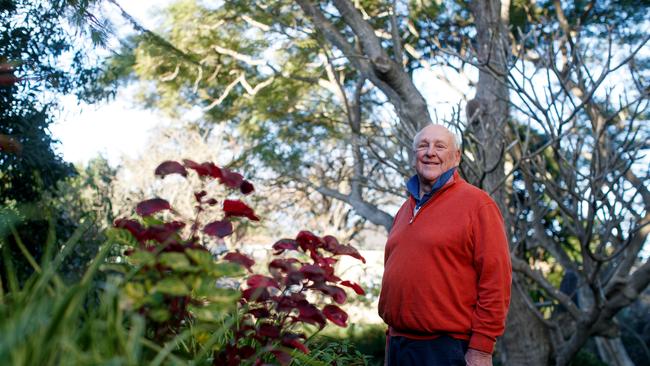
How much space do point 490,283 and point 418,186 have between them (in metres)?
0.66

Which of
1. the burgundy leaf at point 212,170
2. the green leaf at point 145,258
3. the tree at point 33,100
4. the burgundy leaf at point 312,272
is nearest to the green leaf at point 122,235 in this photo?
the green leaf at point 145,258

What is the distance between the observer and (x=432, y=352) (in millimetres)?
3301

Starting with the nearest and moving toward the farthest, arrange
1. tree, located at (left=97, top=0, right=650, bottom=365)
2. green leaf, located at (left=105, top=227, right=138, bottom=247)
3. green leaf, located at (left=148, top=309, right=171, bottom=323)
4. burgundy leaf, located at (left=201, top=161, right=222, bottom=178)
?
green leaf, located at (left=148, top=309, right=171, bottom=323)
green leaf, located at (left=105, top=227, right=138, bottom=247)
burgundy leaf, located at (left=201, top=161, right=222, bottom=178)
tree, located at (left=97, top=0, right=650, bottom=365)

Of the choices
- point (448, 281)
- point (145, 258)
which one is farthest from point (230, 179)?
point (448, 281)

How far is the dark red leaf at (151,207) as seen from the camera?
2316 millimetres

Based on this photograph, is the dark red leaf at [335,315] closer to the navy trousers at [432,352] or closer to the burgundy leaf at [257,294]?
the burgundy leaf at [257,294]

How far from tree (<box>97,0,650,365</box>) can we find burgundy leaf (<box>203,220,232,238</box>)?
4493mm

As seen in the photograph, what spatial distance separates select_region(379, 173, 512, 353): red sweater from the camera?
10.6 feet

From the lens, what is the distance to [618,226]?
7.27m

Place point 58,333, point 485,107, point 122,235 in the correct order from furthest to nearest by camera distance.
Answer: point 485,107 → point 122,235 → point 58,333

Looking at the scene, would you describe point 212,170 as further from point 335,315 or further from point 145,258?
point 335,315

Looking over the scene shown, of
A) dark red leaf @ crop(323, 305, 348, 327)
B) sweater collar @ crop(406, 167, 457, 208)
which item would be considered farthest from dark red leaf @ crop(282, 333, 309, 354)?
sweater collar @ crop(406, 167, 457, 208)

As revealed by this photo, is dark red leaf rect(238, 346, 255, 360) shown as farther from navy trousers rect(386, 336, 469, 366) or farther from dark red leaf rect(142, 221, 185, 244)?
navy trousers rect(386, 336, 469, 366)

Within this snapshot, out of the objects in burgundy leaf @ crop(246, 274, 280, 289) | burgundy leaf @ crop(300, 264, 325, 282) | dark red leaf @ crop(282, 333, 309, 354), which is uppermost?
burgundy leaf @ crop(300, 264, 325, 282)
